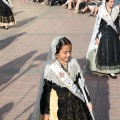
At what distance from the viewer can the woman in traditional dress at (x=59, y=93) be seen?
3.54 metres

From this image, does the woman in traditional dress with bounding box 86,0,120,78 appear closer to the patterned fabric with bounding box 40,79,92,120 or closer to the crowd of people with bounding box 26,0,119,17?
the patterned fabric with bounding box 40,79,92,120

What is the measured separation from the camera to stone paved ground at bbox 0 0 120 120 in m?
5.74

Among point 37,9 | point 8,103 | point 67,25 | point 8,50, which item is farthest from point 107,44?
point 37,9

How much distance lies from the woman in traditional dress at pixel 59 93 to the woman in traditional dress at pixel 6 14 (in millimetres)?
9545

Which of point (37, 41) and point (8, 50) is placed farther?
point (37, 41)

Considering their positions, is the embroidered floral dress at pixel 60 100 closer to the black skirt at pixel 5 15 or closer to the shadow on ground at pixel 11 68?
the shadow on ground at pixel 11 68

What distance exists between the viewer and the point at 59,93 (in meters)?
3.55

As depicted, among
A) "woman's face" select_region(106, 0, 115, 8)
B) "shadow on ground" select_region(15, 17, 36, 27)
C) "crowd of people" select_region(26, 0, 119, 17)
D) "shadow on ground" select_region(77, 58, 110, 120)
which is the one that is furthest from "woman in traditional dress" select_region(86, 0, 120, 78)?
"crowd of people" select_region(26, 0, 119, 17)

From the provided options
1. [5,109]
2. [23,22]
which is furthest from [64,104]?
[23,22]

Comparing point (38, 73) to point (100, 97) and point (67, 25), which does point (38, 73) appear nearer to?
point (100, 97)

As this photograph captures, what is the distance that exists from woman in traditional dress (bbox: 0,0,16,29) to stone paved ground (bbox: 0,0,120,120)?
25cm

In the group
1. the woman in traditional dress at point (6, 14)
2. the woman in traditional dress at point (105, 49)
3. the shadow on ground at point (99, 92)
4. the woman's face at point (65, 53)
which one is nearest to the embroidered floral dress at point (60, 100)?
the woman's face at point (65, 53)

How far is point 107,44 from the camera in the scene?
705 cm

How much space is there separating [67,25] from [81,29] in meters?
1.07
